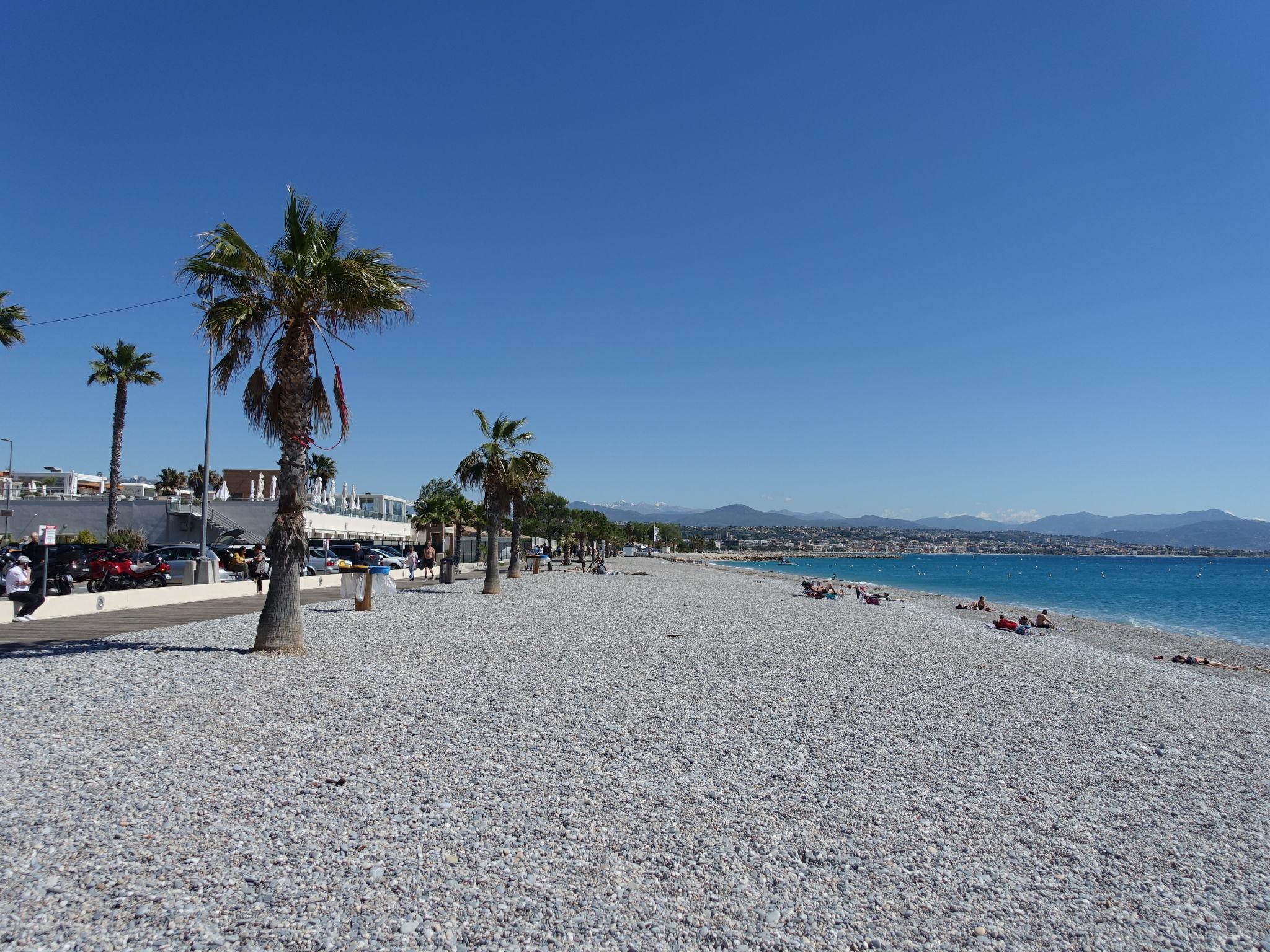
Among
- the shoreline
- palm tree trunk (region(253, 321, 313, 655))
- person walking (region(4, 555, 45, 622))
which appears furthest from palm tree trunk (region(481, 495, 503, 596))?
the shoreline

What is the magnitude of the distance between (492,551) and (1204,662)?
19427mm

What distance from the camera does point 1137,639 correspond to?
27.1m

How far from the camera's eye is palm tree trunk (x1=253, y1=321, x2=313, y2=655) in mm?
11438

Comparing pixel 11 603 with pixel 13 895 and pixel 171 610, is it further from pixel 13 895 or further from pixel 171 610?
pixel 13 895

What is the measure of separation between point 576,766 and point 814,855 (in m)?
2.34

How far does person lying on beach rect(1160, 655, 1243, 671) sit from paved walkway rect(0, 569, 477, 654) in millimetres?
21627

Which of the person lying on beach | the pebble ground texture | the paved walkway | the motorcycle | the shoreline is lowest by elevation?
the shoreline

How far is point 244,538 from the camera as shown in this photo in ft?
141

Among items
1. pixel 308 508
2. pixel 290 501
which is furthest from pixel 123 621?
pixel 308 508

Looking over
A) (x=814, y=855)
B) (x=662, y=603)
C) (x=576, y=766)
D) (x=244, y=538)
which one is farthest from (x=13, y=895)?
(x=244, y=538)

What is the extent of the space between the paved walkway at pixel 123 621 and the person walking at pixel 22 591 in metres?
0.27

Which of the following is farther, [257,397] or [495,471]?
[495,471]

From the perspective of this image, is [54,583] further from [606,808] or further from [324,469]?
[324,469]

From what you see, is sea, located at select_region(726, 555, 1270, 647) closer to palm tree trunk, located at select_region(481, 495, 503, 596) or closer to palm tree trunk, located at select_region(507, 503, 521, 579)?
palm tree trunk, located at select_region(507, 503, 521, 579)
